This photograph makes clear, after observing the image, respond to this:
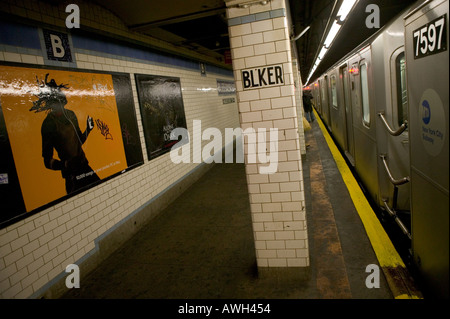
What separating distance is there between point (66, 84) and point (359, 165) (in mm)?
5610

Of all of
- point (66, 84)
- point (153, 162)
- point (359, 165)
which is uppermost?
point (66, 84)

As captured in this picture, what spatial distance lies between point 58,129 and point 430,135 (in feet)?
13.1

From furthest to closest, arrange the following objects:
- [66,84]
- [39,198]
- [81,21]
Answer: [81,21] < [66,84] < [39,198]

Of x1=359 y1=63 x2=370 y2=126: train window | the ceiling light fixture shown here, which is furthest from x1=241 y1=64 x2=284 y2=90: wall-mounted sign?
x1=359 y1=63 x2=370 y2=126: train window

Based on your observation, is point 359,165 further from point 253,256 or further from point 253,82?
point 253,82

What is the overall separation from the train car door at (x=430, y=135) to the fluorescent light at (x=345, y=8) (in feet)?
5.86

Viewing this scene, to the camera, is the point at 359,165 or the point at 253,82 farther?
the point at 359,165

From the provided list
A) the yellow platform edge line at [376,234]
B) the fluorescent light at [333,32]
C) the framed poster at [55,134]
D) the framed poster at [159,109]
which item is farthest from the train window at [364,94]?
the framed poster at [55,134]

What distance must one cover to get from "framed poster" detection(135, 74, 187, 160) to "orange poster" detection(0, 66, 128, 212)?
2.85 ft

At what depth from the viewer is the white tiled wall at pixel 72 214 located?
121 inches

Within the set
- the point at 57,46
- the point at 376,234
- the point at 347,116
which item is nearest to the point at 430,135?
the point at 376,234

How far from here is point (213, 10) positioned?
4.85 meters
